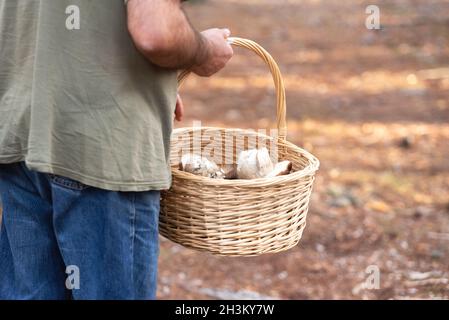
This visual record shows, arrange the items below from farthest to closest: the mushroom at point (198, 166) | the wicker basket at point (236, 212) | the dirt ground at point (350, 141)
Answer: the dirt ground at point (350, 141)
the mushroom at point (198, 166)
the wicker basket at point (236, 212)

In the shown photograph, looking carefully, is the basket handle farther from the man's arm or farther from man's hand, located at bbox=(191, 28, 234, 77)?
the man's arm

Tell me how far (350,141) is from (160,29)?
429cm

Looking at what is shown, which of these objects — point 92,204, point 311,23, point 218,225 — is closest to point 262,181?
point 218,225

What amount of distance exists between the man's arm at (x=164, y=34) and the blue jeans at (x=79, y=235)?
14.5 inches

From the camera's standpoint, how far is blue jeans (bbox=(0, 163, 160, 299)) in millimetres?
1837

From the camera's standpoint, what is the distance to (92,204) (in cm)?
184

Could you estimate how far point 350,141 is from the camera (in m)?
5.80

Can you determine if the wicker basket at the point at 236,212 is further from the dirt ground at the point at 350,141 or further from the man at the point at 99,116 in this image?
the dirt ground at the point at 350,141

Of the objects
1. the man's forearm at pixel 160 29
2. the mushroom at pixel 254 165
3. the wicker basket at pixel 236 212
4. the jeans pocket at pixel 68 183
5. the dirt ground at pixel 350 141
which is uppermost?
the man's forearm at pixel 160 29

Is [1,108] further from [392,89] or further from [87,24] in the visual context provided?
[392,89]

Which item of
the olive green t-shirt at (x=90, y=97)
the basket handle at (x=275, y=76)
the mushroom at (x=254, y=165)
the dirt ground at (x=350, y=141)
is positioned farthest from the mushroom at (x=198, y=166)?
the dirt ground at (x=350, y=141)

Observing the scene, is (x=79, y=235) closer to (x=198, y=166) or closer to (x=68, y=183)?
(x=68, y=183)

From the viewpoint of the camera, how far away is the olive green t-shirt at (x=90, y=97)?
69.7 inches

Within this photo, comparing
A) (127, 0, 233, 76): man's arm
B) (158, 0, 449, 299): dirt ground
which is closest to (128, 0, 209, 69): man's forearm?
(127, 0, 233, 76): man's arm
